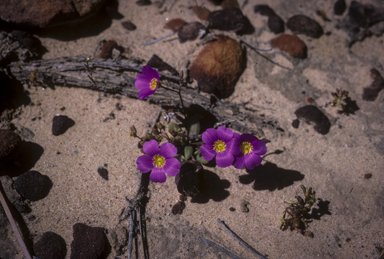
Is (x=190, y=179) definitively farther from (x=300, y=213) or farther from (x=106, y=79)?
(x=106, y=79)

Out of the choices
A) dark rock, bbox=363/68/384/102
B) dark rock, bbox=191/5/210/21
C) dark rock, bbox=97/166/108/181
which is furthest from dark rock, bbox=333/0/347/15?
dark rock, bbox=97/166/108/181

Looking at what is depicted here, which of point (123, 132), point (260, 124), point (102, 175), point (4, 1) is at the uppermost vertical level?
point (4, 1)

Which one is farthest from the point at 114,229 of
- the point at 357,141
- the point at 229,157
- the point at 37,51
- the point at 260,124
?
the point at 357,141

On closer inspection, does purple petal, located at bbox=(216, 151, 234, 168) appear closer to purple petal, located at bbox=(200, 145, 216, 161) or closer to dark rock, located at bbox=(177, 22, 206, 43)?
purple petal, located at bbox=(200, 145, 216, 161)

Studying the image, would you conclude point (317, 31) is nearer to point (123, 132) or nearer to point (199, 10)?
point (199, 10)

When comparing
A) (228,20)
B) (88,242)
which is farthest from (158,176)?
(228,20)
